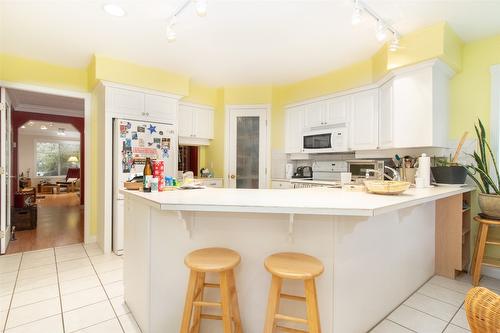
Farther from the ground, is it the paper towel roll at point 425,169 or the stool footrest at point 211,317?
the paper towel roll at point 425,169

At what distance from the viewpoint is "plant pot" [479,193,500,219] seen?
2.35 meters

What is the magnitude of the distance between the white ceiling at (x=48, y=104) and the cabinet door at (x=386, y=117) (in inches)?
204

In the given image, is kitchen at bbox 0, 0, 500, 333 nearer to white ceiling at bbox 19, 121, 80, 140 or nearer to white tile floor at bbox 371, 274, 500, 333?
white tile floor at bbox 371, 274, 500, 333

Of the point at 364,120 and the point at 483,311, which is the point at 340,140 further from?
the point at 483,311

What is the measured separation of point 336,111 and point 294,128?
80 centimetres

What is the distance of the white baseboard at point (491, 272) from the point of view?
2.70 metres

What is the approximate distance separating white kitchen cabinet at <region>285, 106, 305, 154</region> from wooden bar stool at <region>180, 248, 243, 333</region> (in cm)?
309

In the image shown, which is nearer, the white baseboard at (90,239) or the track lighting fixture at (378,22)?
the track lighting fixture at (378,22)

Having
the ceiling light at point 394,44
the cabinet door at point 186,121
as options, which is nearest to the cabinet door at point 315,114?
the ceiling light at point 394,44

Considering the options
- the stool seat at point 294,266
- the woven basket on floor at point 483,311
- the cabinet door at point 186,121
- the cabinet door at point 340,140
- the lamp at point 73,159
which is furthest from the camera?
the lamp at point 73,159

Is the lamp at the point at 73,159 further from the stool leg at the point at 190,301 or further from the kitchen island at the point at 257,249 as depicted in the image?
the stool leg at the point at 190,301

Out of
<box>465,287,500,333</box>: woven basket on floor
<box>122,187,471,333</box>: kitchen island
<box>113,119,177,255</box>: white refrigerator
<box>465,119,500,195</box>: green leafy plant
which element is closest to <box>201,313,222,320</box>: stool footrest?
<box>122,187,471,333</box>: kitchen island

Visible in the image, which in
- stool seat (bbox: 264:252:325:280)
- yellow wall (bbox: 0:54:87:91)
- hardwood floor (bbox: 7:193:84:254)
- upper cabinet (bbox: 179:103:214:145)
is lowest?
hardwood floor (bbox: 7:193:84:254)

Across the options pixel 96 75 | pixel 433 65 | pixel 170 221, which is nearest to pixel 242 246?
pixel 170 221
